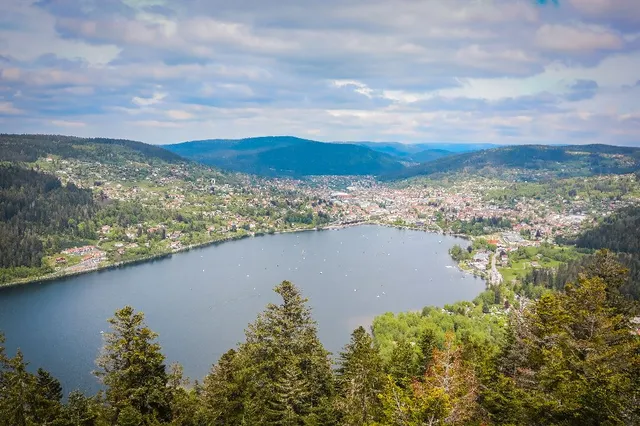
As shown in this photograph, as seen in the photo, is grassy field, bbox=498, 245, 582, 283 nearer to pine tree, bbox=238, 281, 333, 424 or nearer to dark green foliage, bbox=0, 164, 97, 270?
pine tree, bbox=238, 281, 333, 424

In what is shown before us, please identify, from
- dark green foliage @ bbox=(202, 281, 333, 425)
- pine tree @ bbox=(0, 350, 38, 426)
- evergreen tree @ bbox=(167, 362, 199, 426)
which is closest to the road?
dark green foliage @ bbox=(202, 281, 333, 425)

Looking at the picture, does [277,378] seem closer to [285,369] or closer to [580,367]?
[285,369]

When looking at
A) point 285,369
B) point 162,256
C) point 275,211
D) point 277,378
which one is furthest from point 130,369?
point 275,211

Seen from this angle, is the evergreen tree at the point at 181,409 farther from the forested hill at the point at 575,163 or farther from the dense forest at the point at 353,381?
the forested hill at the point at 575,163

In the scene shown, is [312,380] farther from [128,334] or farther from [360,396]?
[128,334]

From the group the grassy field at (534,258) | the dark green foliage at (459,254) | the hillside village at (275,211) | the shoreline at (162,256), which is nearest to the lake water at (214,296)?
the dark green foliage at (459,254)

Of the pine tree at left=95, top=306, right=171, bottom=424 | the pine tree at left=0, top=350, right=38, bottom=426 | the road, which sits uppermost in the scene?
the pine tree at left=95, top=306, right=171, bottom=424

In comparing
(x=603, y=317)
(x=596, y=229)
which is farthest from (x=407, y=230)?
(x=603, y=317)
